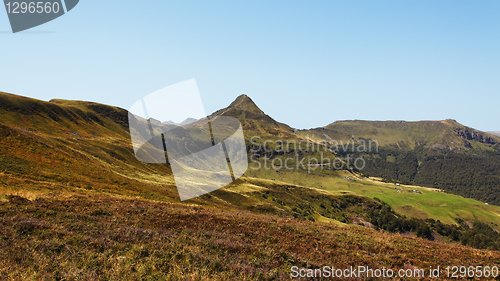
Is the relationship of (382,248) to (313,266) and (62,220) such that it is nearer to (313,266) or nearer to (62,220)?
(313,266)

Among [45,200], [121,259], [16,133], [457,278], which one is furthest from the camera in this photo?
[16,133]

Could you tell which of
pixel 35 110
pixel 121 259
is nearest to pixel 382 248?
pixel 121 259

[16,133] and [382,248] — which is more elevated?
[16,133]

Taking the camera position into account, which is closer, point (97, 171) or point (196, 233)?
point (196, 233)

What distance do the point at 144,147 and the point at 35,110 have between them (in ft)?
241

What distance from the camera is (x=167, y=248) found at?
14328 mm

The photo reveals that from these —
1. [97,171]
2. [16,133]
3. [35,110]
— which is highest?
[35,110]

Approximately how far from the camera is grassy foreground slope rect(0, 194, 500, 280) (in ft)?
35.8

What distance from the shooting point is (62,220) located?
726 inches

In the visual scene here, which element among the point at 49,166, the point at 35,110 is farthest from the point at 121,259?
the point at 35,110

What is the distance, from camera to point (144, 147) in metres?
136

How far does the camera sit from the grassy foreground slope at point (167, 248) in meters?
10.9

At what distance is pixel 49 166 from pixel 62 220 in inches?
1703

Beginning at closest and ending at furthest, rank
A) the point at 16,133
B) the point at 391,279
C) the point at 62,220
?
the point at 391,279 → the point at 62,220 → the point at 16,133
